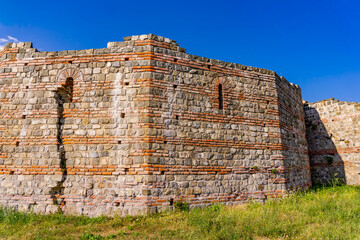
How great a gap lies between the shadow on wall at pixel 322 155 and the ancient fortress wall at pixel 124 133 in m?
5.93

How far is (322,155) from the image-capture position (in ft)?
43.8

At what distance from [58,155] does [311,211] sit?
739 centimetres

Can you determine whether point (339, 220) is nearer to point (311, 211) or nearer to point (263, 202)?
point (311, 211)

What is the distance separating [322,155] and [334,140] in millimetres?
987

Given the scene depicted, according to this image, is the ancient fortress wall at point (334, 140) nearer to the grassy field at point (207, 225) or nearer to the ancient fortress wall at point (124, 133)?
the ancient fortress wall at point (124, 133)

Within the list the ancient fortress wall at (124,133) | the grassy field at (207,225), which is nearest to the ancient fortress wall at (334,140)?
the ancient fortress wall at (124,133)

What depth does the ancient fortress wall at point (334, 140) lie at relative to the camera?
12.5 metres

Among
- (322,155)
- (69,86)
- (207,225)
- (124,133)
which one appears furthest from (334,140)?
(69,86)

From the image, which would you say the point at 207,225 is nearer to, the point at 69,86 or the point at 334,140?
the point at 69,86

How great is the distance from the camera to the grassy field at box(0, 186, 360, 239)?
548 centimetres

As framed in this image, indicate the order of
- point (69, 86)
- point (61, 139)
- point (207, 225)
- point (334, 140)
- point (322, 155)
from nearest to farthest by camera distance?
point (207, 225) → point (61, 139) → point (69, 86) → point (334, 140) → point (322, 155)

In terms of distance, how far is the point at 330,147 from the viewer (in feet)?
43.3

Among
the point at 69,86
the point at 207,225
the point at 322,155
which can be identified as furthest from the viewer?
the point at 322,155

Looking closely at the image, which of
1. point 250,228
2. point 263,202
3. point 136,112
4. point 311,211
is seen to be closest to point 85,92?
point 136,112
